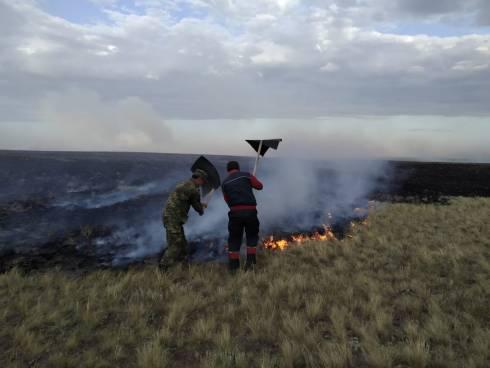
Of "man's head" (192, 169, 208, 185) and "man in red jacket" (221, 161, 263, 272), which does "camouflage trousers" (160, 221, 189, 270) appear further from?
"man in red jacket" (221, 161, 263, 272)

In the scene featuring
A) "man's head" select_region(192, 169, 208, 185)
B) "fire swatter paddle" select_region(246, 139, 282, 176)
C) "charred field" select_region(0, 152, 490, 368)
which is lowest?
"charred field" select_region(0, 152, 490, 368)

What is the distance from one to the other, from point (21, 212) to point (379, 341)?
16.3 metres

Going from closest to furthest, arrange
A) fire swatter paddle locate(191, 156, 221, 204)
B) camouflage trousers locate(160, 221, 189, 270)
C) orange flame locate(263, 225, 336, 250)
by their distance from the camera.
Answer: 1. camouflage trousers locate(160, 221, 189, 270)
2. fire swatter paddle locate(191, 156, 221, 204)
3. orange flame locate(263, 225, 336, 250)

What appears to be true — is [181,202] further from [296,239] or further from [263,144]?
[296,239]

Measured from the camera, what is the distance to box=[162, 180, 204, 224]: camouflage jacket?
8.05m

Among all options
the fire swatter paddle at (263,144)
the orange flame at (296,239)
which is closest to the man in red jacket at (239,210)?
the fire swatter paddle at (263,144)

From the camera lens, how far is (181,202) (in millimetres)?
8102

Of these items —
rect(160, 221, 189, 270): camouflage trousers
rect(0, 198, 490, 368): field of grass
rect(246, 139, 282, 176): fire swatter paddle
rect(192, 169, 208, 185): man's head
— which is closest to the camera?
rect(0, 198, 490, 368): field of grass

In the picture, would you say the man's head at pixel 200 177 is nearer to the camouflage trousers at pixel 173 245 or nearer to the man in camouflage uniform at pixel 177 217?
the man in camouflage uniform at pixel 177 217

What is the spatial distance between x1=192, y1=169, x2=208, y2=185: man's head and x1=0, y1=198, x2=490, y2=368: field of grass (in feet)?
6.40

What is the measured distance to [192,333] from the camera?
511 centimetres

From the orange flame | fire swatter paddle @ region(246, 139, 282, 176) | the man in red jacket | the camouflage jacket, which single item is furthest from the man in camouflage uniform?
the orange flame

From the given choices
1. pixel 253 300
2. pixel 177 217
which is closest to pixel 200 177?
pixel 177 217

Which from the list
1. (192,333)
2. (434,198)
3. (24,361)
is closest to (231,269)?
(192,333)
